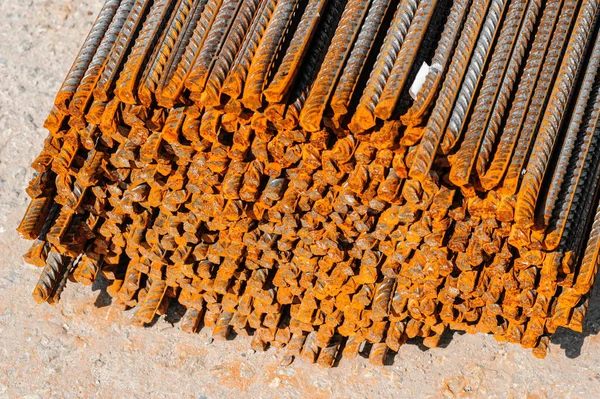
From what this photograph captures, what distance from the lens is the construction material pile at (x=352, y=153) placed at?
12.4 ft

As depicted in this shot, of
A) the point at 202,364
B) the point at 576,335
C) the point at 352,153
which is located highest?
the point at 352,153

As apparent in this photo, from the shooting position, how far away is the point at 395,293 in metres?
4.55

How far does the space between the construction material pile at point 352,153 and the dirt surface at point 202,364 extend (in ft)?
1.44

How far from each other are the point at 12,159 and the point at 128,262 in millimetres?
1406

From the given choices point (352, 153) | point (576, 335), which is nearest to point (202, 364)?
point (352, 153)

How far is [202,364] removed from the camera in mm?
4973

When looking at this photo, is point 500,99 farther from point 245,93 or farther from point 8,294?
point 8,294

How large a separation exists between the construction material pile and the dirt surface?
440 millimetres

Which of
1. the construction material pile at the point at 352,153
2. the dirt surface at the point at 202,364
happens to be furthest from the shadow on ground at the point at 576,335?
the construction material pile at the point at 352,153

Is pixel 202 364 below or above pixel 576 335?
below

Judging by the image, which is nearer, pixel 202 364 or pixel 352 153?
pixel 352 153

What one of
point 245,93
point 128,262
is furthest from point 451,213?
point 128,262

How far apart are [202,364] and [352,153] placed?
1903 mm

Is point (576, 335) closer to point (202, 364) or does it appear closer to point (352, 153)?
point (352, 153)
